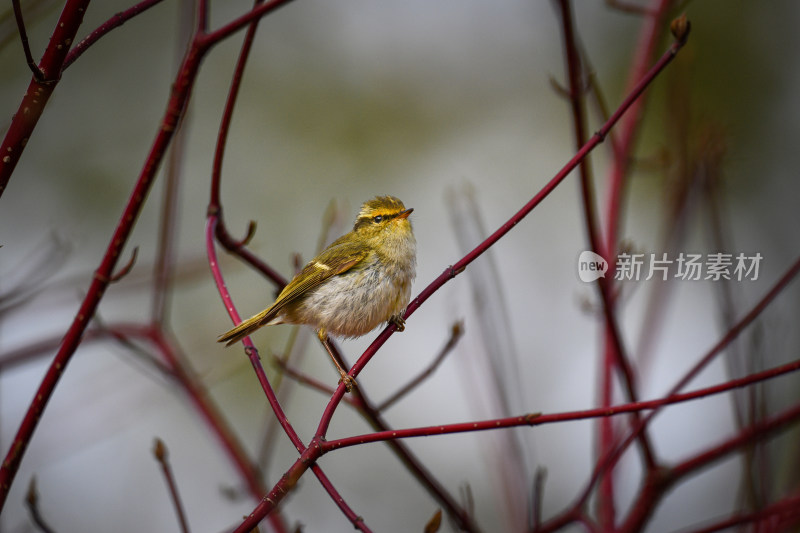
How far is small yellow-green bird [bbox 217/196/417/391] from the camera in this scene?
3.08 metres

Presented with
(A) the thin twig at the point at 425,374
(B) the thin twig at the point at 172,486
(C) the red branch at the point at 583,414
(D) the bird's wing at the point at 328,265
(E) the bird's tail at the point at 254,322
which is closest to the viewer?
(C) the red branch at the point at 583,414

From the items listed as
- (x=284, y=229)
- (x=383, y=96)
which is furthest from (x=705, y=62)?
(x=284, y=229)

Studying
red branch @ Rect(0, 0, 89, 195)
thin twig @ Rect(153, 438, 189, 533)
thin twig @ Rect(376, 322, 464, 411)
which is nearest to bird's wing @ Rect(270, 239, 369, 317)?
thin twig @ Rect(376, 322, 464, 411)

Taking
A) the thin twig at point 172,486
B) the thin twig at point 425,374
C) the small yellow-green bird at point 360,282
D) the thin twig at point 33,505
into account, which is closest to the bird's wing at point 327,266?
the small yellow-green bird at point 360,282

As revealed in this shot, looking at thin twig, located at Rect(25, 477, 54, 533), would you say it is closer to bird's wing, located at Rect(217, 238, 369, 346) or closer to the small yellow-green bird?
the small yellow-green bird

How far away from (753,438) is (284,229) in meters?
6.19

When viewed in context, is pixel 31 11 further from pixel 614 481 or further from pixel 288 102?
pixel 288 102

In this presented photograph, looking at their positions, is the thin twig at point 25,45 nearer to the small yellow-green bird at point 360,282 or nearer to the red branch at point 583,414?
the red branch at point 583,414

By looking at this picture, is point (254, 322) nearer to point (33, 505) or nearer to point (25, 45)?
point (33, 505)

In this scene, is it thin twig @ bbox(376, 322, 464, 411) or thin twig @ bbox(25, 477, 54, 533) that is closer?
thin twig @ bbox(25, 477, 54, 533)

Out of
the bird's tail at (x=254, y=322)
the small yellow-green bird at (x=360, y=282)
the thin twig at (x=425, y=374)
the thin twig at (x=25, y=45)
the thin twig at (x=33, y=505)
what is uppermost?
the small yellow-green bird at (x=360, y=282)

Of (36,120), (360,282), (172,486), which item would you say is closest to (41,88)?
(36,120)

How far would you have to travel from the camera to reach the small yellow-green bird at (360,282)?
308cm

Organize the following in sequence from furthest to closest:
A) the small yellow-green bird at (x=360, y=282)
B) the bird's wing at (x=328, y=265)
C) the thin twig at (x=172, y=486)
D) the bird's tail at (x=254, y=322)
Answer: the bird's wing at (x=328, y=265), the small yellow-green bird at (x=360, y=282), the bird's tail at (x=254, y=322), the thin twig at (x=172, y=486)
